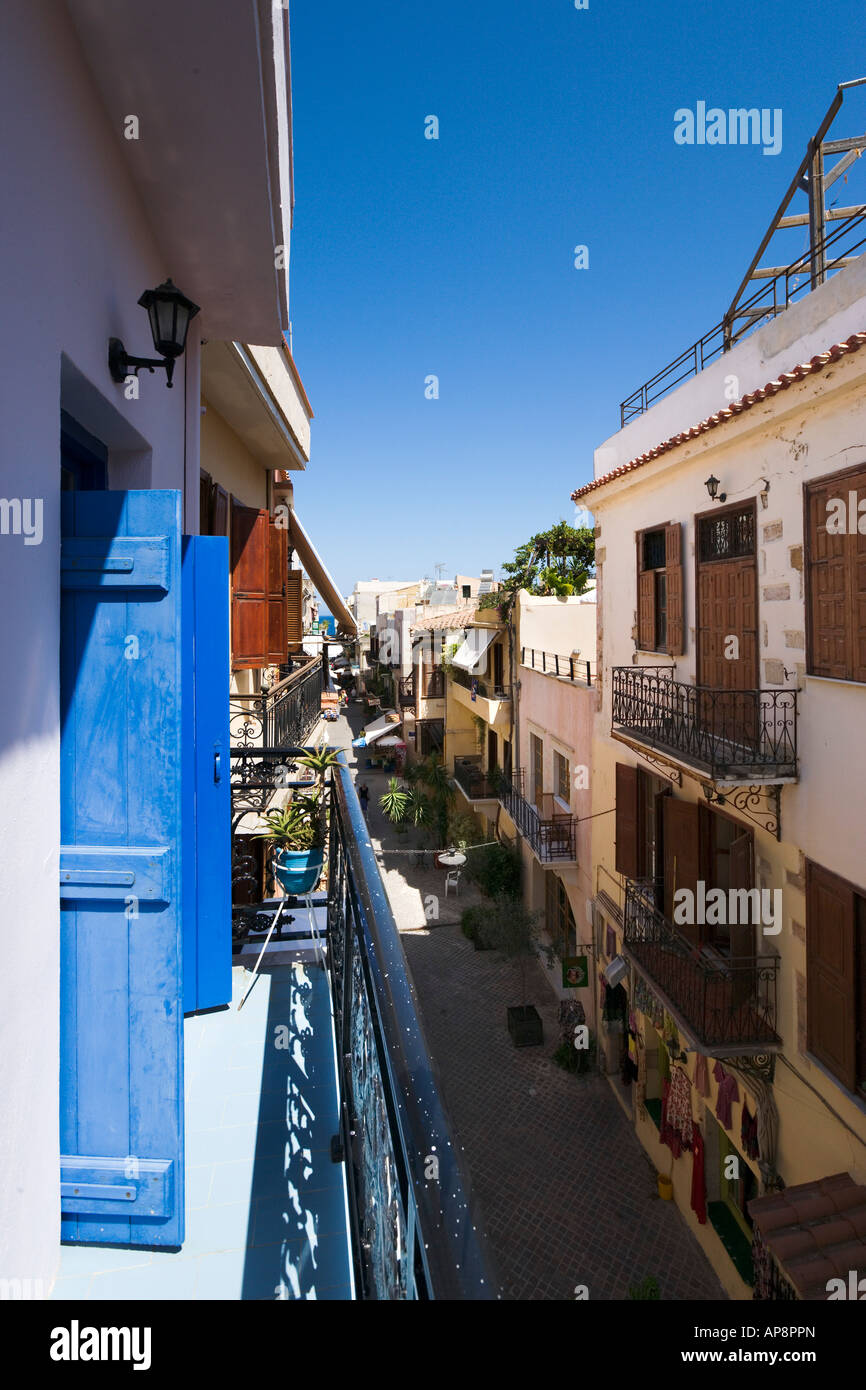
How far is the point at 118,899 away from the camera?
91.6 inches

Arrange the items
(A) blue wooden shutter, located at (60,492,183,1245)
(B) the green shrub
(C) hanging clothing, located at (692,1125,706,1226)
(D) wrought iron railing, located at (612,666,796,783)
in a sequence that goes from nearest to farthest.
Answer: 1. (A) blue wooden shutter, located at (60,492,183,1245)
2. (D) wrought iron railing, located at (612,666,796,783)
3. (C) hanging clothing, located at (692,1125,706,1226)
4. (B) the green shrub

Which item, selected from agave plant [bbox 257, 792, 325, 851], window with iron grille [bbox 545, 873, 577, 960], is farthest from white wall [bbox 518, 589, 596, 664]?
agave plant [bbox 257, 792, 325, 851]

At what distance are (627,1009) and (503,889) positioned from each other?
694 centimetres

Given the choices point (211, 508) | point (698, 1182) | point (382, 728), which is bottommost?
point (698, 1182)

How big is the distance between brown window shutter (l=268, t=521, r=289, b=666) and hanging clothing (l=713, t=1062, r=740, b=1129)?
7496mm

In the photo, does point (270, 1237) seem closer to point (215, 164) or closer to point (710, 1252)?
point (215, 164)

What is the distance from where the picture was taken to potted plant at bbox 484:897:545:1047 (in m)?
13.7

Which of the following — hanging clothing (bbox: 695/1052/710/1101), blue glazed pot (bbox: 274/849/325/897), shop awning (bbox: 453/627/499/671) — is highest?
shop awning (bbox: 453/627/499/671)

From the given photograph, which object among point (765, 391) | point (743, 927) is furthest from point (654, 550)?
point (743, 927)

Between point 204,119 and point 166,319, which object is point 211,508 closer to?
point 166,319

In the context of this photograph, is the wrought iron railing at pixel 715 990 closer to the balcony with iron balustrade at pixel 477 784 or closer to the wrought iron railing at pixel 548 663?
the wrought iron railing at pixel 548 663

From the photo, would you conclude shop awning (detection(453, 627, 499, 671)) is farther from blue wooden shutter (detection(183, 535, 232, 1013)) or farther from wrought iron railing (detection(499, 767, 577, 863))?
blue wooden shutter (detection(183, 535, 232, 1013))

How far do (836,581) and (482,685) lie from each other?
591 inches

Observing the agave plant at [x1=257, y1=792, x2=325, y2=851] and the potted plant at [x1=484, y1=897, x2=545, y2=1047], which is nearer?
the agave plant at [x1=257, y1=792, x2=325, y2=851]
